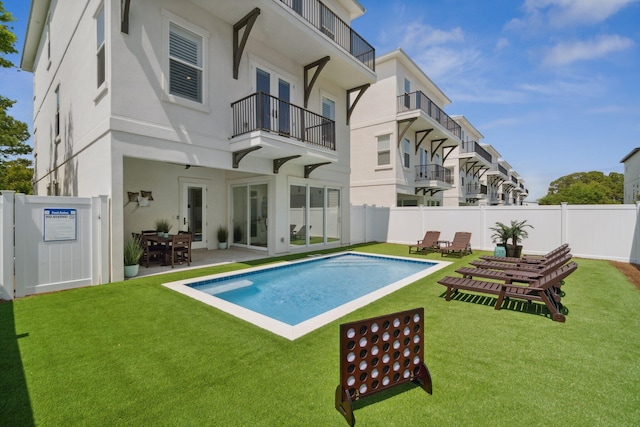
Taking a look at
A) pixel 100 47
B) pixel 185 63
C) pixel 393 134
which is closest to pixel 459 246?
pixel 393 134

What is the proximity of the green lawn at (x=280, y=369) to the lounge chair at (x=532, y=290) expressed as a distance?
21cm

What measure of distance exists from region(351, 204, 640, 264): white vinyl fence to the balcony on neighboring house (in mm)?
5225

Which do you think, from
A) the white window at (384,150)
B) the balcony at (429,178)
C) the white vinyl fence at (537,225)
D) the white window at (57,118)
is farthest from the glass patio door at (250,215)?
the balcony at (429,178)

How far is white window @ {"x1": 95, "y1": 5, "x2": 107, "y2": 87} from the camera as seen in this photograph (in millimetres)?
7215

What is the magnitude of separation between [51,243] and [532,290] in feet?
30.0

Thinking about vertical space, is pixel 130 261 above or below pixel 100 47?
below

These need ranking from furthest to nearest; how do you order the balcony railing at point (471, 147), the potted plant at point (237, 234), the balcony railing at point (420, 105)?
the balcony railing at point (471, 147) → the balcony railing at point (420, 105) → the potted plant at point (237, 234)

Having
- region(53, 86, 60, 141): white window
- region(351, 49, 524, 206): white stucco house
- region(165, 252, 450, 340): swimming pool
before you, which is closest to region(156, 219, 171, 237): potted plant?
region(165, 252, 450, 340): swimming pool

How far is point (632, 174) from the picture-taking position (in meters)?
31.3

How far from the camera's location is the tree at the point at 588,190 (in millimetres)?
45188

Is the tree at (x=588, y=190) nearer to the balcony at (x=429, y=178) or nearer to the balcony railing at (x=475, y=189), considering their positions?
the balcony railing at (x=475, y=189)

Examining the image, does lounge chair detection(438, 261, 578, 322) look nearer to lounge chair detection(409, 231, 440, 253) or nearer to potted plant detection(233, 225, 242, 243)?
lounge chair detection(409, 231, 440, 253)

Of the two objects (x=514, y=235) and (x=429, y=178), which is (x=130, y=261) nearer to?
(x=514, y=235)

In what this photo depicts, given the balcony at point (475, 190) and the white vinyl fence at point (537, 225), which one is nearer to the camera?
the white vinyl fence at point (537, 225)
